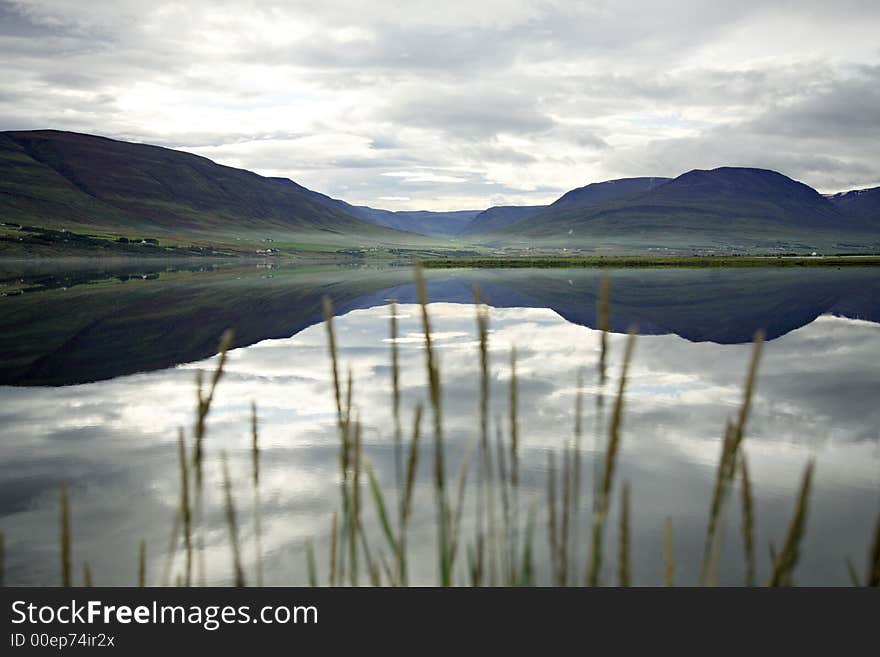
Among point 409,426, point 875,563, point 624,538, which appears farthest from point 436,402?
point 409,426

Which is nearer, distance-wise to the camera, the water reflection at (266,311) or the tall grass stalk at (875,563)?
the tall grass stalk at (875,563)

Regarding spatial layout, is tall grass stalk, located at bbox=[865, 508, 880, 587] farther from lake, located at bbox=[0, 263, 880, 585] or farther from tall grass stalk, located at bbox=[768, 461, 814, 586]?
lake, located at bbox=[0, 263, 880, 585]

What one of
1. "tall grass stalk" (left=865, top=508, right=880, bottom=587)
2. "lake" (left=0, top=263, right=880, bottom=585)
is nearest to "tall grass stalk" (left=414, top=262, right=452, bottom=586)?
"lake" (left=0, top=263, right=880, bottom=585)

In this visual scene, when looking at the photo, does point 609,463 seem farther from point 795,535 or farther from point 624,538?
point 795,535

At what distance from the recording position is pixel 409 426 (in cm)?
1201

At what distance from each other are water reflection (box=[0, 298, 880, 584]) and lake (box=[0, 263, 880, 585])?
36 mm

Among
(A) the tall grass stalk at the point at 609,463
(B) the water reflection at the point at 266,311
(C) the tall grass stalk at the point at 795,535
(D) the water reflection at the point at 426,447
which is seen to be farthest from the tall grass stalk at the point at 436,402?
(B) the water reflection at the point at 266,311

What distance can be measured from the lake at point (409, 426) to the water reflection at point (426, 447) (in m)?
0.04

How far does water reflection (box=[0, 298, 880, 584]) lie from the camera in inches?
271

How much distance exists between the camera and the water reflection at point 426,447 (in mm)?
6883

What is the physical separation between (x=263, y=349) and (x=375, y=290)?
2422 cm

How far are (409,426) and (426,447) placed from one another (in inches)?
71.7

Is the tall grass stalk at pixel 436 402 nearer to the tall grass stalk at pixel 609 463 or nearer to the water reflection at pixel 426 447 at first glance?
the water reflection at pixel 426 447
